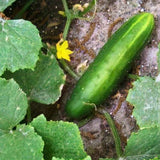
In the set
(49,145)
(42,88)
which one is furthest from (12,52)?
(49,145)

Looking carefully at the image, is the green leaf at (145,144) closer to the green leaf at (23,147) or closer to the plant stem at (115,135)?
the plant stem at (115,135)

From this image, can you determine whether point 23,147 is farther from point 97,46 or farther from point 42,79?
point 97,46

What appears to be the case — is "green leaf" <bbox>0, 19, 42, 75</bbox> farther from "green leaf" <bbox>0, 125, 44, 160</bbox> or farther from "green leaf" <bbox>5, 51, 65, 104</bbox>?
"green leaf" <bbox>0, 125, 44, 160</bbox>

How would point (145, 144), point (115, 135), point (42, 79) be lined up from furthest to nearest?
point (115, 135), point (42, 79), point (145, 144)

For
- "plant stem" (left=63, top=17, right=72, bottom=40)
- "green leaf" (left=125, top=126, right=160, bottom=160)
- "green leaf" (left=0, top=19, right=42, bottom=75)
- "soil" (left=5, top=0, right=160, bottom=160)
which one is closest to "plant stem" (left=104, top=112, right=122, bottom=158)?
"soil" (left=5, top=0, right=160, bottom=160)

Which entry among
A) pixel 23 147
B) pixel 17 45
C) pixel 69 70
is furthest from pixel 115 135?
pixel 17 45
